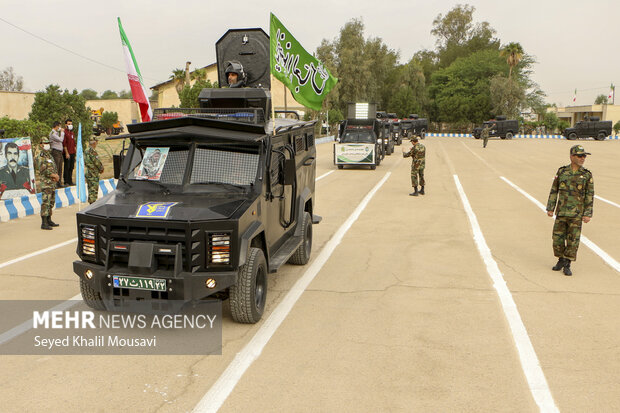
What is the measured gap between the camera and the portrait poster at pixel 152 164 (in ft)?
21.0

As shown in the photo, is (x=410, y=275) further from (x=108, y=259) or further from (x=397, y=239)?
(x=108, y=259)

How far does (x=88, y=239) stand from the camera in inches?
220

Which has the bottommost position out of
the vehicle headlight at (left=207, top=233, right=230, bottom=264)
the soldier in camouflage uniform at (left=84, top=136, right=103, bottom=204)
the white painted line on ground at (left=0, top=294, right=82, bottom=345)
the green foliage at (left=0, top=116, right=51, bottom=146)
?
the white painted line on ground at (left=0, top=294, right=82, bottom=345)

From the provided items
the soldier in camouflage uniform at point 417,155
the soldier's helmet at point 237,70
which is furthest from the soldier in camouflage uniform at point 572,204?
the soldier in camouflage uniform at point 417,155

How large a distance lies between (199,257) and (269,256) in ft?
4.89

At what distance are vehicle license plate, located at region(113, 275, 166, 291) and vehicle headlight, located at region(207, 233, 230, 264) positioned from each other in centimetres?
53

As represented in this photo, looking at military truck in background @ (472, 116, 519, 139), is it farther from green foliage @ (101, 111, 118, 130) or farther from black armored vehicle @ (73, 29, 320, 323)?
black armored vehicle @ (73, 29, 320, 323)

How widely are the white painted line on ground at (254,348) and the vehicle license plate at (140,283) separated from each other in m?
1.04

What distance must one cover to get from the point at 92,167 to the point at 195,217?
8.72 m

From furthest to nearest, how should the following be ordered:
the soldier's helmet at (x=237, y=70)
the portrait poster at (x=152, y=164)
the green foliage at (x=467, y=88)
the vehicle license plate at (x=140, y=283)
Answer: the green foliage at (x=467, y=88), the soldier's helmet at (x=237, y=70), the portrait poster at (x=152, y=164), the vehicle license plate at (x=140, y=283)

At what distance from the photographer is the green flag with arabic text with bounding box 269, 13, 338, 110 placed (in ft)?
27.7

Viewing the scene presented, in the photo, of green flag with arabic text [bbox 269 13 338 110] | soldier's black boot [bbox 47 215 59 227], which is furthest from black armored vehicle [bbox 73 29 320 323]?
soldier's black boot [bbox 47 215 59 227]

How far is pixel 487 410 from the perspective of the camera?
13.9 ft

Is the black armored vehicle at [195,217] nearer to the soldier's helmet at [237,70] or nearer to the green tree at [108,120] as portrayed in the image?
the soldier's helmet at [237,70]
